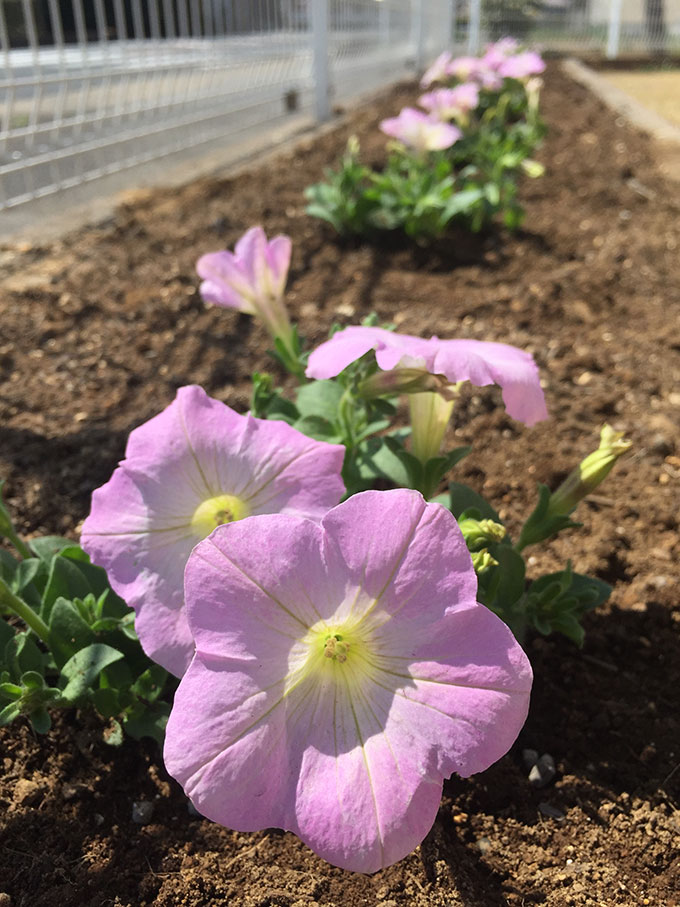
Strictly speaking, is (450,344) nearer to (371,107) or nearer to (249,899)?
(249,899)

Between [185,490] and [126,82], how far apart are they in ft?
13.8

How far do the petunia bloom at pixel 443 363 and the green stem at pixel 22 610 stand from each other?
1.91ft

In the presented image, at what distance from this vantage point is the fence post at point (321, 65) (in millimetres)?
7020

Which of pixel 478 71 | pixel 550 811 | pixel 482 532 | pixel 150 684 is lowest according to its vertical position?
pixel 550 811

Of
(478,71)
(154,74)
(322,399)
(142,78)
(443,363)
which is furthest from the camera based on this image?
(478,71)

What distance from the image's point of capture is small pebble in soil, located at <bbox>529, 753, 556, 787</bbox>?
1310mm

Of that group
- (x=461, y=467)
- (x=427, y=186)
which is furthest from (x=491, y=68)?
(x=461, y=467)

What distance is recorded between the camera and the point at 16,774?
4.22 ft

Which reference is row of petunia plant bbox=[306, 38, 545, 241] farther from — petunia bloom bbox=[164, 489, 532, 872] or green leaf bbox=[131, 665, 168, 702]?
petunia bloom bbox=[164, 489, 532, 872]

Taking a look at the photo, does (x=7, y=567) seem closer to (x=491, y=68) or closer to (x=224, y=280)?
(x=224, y=280)

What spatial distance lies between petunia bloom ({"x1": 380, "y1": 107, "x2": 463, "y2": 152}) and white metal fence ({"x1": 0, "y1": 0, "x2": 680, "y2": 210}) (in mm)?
1593

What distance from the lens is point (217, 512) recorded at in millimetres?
1168

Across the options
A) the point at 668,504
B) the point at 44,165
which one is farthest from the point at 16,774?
the point at 44,165

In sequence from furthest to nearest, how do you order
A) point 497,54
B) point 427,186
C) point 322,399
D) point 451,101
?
point 497,54 < point 451,101 < point 427,186 < point 322,399
